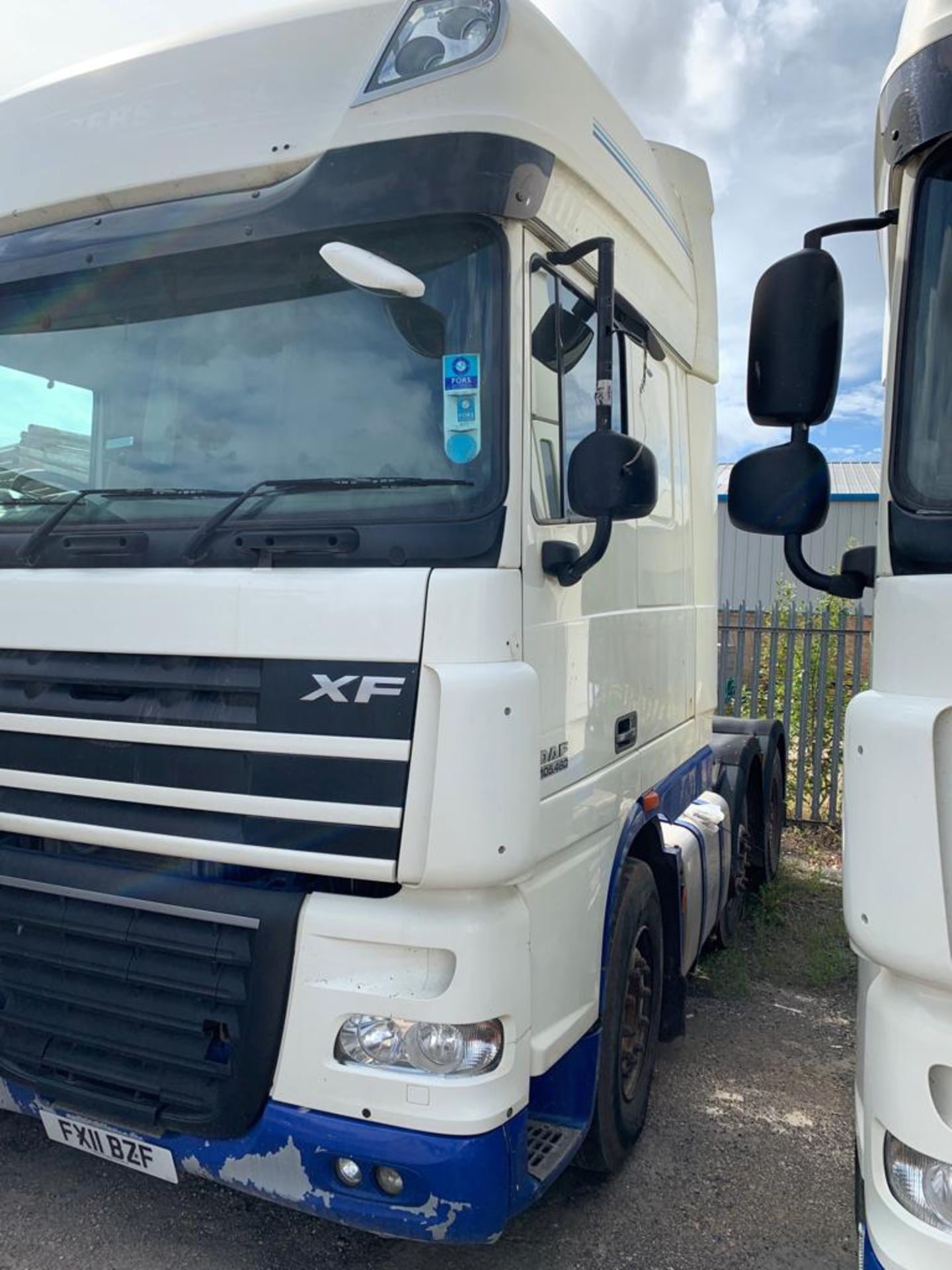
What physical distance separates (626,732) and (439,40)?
6.85 feet

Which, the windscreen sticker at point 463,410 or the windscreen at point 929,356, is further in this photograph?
the windscreen sticker at point 463,410

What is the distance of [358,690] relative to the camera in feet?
7.56

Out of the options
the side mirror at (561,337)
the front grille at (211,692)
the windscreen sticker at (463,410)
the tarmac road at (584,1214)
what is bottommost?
the tarmac road at (584,1214)

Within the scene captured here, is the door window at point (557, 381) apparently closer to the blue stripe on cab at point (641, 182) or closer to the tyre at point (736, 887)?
the blue stripe on cab at point (641, 182)

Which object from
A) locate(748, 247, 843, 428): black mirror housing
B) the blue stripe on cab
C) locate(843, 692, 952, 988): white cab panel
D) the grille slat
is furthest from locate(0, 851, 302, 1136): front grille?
the blue stripe on cab

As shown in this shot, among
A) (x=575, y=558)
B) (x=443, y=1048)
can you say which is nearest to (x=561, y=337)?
(x=575, y=558)

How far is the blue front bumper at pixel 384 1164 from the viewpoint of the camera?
2.23 metres

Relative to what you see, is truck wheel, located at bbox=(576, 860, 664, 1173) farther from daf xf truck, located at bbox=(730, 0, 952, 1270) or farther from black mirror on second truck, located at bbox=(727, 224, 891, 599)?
black mirror on second truck, located at bbox=(727, 224, 891, 599)

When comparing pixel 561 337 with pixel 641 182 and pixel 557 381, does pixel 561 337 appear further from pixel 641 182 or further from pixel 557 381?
pixel 641 182

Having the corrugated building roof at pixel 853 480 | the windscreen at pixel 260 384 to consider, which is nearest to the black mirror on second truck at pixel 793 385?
the windscreen at pixel 260 384

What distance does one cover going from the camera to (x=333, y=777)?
7.63 ft

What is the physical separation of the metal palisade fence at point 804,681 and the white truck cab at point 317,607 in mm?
5483

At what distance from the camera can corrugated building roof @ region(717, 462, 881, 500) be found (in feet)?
64.4

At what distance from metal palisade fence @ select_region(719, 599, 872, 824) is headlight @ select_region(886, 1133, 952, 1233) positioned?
6.03 m
